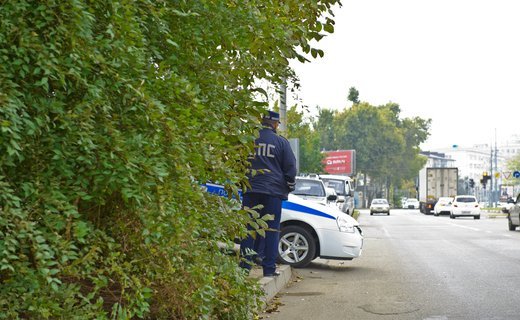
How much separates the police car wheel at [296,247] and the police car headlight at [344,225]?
0.43 meters

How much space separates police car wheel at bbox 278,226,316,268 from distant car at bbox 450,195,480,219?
1525 inches

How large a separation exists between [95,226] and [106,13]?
1.12 meters

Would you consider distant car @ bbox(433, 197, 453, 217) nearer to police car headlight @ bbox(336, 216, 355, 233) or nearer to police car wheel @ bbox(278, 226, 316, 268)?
police car headlight @ bbox(336, 216, 355, 233)

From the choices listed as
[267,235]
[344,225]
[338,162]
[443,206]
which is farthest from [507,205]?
[267,235]

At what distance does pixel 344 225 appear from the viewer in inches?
479

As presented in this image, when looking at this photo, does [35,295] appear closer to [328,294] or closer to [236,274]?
[236,274]

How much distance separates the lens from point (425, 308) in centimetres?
832

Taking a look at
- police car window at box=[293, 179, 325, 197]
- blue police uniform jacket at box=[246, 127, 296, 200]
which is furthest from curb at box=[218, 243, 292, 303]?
police car window at box=[293, 179, 325, 197]

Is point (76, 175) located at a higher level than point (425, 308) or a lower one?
higher

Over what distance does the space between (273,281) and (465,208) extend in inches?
1671

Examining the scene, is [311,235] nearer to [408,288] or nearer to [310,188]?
[408,288]

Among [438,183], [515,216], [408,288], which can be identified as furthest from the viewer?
Result: [438,183]

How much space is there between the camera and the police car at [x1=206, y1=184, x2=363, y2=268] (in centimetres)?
1203

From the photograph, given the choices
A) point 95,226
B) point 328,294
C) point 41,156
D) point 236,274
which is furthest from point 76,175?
point 328,294
